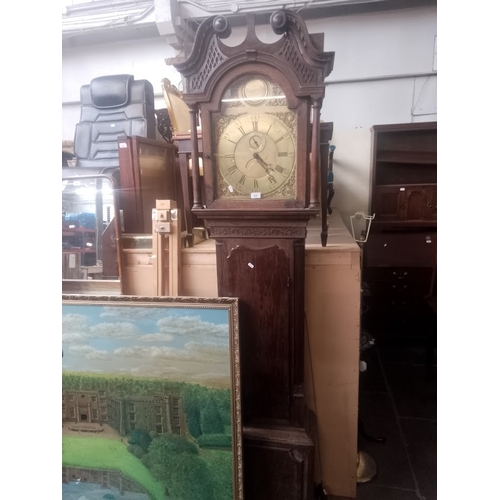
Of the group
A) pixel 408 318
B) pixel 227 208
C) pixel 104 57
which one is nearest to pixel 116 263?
pixel 227 208

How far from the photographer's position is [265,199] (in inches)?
34.7

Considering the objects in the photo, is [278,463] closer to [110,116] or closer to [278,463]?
[278,463]

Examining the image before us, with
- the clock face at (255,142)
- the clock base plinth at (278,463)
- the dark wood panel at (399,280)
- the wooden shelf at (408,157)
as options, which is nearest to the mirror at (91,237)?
the clock face at (255,142)

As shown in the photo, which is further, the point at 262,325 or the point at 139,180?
the point at 139,180

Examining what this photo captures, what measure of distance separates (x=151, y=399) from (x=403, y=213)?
1.66m

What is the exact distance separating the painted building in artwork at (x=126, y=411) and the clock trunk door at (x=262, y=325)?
20 cm

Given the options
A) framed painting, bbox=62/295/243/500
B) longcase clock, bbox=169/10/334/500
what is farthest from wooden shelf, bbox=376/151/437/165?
framed painting, bbox=62/295/243/500

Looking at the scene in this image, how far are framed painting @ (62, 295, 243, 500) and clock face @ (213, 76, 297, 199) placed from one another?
295 millimetres

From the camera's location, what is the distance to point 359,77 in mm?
2070

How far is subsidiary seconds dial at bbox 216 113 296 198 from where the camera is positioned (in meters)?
0.85

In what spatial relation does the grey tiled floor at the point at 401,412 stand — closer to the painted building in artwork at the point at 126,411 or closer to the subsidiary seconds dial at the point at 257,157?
the painted building in artwork at the point at 126,411

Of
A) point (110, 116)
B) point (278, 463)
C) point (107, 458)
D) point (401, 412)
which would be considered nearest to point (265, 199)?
point (278, 463)
